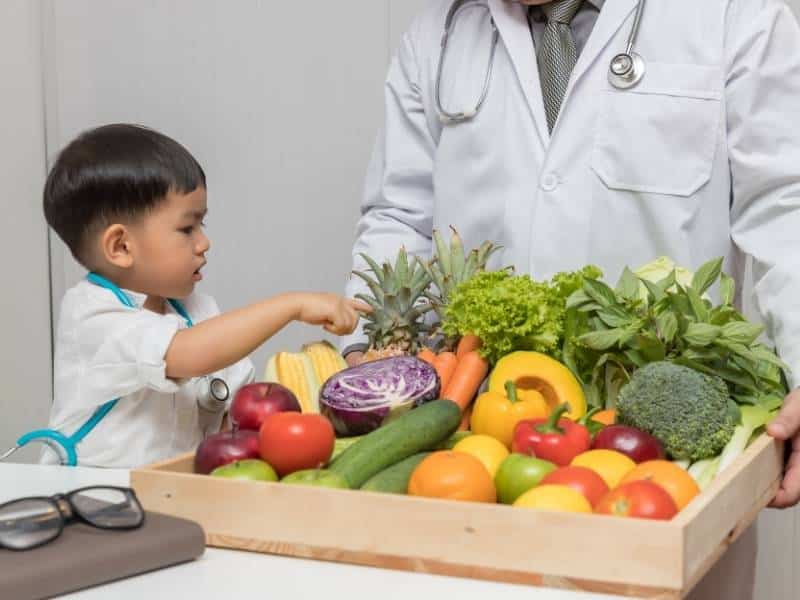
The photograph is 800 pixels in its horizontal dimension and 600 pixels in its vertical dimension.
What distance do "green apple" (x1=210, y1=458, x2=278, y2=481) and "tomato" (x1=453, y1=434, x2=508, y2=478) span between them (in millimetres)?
207

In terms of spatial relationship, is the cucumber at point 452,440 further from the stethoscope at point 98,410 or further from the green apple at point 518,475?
the stethoscope at point 98,410

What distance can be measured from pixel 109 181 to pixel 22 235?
1751mm

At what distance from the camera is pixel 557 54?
215cm

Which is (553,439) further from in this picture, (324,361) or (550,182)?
(550,182)

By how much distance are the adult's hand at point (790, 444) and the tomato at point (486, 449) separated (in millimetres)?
371

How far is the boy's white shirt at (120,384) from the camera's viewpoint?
1.78m

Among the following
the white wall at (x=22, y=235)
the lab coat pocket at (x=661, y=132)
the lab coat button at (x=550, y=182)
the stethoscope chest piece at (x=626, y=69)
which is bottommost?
the white wall at (x=22, y=235)

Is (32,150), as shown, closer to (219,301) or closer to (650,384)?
(219,301)

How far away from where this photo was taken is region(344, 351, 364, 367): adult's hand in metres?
1.81

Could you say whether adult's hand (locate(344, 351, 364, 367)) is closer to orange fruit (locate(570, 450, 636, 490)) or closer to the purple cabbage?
the purple cabbage

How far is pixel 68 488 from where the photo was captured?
1544 mm

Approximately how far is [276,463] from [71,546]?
0.25 metres

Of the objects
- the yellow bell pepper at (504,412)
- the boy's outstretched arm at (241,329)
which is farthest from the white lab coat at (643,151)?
the yellow bell pepper at (504,412)

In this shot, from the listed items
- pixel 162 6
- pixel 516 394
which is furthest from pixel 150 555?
pixel 162 6
